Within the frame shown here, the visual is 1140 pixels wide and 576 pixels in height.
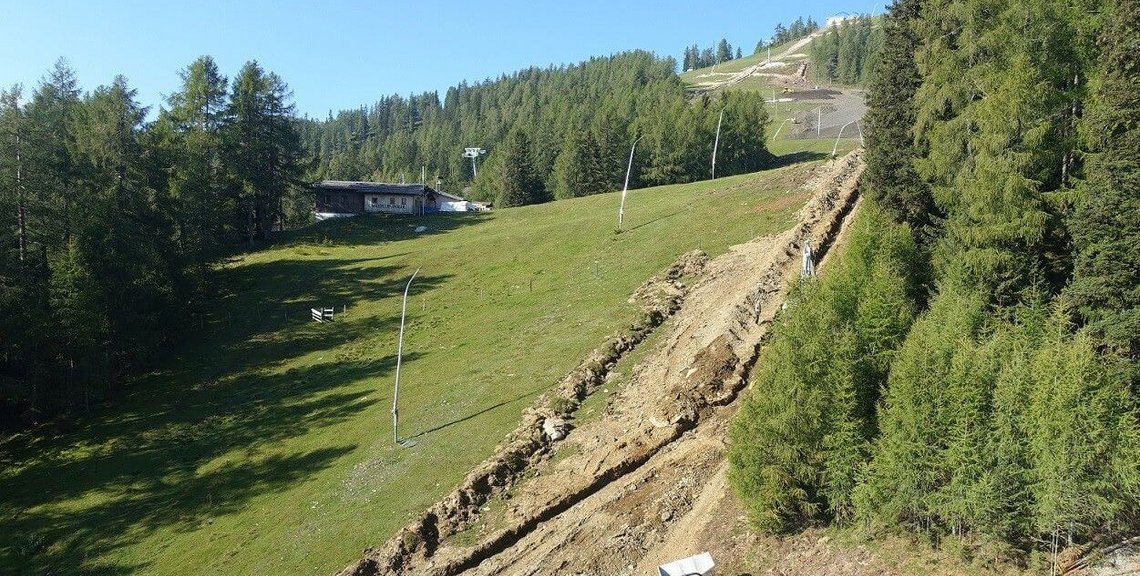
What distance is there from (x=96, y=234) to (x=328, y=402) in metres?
21.7

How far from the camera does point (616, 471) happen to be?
28.0 metres

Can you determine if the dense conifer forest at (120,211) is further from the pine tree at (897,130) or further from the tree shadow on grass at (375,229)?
the pine tree at (897,130)

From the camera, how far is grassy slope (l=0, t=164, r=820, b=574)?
30859mm

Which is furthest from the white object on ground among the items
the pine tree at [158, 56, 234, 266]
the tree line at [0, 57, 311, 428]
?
the pine tree at [158, 56, 234, 266]

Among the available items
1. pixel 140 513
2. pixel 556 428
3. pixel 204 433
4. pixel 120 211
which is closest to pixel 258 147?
pixel 120 211

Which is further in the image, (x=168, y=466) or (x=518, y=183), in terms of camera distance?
(x=518, y=183)

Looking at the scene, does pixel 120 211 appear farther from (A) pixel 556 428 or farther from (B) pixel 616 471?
(B) pixel 616 471

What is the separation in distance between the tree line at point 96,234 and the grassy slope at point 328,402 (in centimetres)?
→ 278

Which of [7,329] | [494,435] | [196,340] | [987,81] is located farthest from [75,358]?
[987,81]

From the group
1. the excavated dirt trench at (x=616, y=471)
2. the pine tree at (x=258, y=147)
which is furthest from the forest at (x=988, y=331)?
the pine tree at (x=258, y=147)

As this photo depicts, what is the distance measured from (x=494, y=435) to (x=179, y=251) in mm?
40769

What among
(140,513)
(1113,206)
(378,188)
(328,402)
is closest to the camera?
(1113,206)

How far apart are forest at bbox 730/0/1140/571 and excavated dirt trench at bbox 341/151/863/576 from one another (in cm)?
424

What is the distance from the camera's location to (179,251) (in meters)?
60.4
